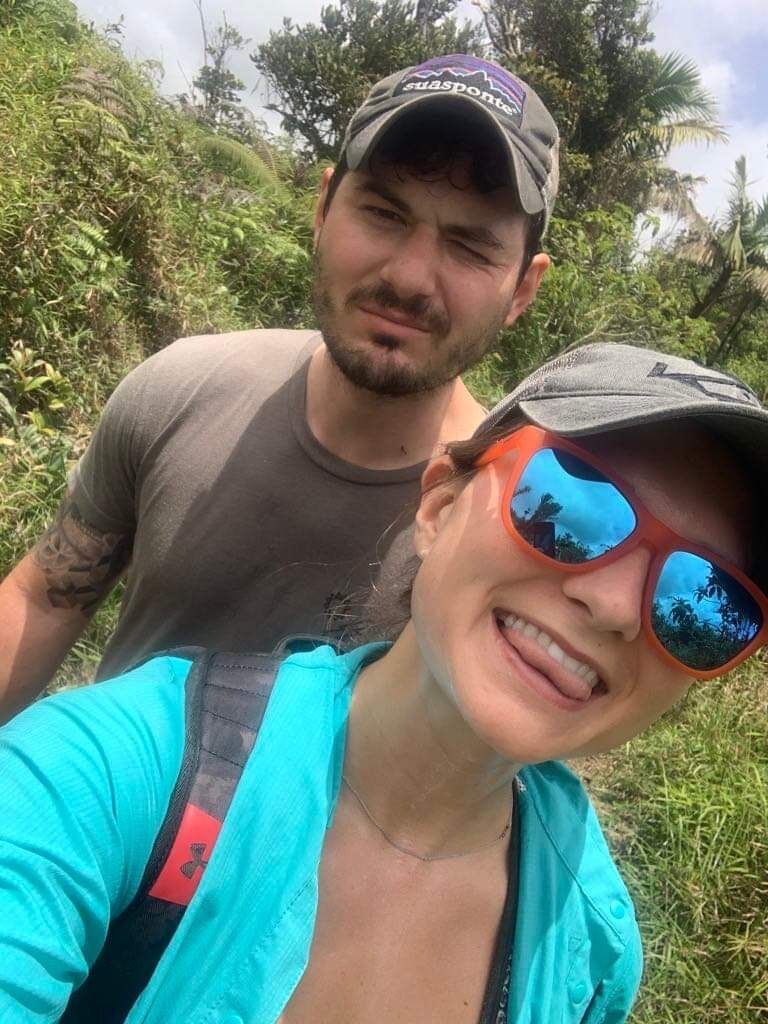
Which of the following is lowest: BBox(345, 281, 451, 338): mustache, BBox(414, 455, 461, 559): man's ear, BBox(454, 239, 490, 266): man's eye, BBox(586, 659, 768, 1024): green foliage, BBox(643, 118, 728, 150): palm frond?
BBox(586, 659, 768, 1024): green foliage

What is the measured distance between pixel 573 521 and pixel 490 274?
82cm

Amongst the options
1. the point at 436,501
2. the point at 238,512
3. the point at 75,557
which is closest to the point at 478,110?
the point at 436,501

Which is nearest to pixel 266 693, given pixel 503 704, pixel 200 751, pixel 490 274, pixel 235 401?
pixel 200 751

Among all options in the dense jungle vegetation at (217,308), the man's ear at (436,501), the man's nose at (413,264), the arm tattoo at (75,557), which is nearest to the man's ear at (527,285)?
the man's nose at (413,264)

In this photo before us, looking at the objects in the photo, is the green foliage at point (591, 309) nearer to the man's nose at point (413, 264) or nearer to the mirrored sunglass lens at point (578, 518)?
the man's nose at point (413, 264)

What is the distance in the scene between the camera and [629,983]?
119 centimetres

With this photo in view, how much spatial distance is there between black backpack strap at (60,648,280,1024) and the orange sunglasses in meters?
0.44

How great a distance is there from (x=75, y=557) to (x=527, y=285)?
1.22 meters

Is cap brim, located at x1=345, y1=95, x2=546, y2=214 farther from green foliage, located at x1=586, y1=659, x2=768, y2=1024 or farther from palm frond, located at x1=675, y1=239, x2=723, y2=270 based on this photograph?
palm frond, located at x1=675, y1=239, x2=723, y2=270

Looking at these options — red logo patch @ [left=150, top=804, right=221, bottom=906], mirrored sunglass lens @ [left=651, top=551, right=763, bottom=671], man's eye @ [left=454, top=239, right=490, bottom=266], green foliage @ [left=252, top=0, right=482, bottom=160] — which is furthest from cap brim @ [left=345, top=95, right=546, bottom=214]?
green foliage @ [left=252, top=0, right=482, bottom=160]

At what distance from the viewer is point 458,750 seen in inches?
43.8

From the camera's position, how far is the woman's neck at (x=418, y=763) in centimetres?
111

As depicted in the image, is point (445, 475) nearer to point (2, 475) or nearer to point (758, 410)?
point (758, 410)

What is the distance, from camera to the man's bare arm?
1.77 m
